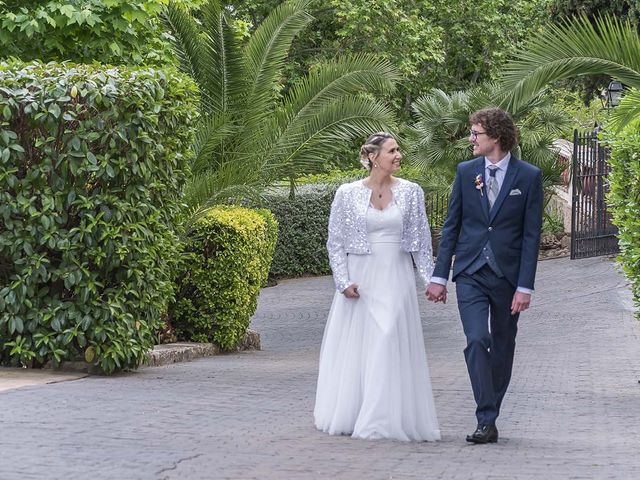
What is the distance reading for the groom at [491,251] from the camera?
25.0ft

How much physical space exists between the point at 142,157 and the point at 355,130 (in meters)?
6.12

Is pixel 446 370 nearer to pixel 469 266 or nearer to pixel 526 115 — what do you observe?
pixel 469 266

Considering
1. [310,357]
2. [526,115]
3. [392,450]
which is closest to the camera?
[392,450]

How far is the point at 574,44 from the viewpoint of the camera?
11758 mm

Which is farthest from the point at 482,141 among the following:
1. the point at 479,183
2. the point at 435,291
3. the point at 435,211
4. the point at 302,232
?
the point at 435,211

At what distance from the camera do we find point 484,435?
300 inches

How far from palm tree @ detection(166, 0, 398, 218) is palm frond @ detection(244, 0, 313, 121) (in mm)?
13

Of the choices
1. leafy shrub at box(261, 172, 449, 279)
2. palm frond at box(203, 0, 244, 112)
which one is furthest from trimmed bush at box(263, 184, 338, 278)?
palm frond at box(203, 0, 244, 112)

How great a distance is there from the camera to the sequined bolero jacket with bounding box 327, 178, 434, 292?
8.20 metres

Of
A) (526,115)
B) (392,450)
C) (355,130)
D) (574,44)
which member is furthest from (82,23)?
(526,115)

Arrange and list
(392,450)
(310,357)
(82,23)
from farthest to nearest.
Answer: (82,23) → (310,357) → (392,450)

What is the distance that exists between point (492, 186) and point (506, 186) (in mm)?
105

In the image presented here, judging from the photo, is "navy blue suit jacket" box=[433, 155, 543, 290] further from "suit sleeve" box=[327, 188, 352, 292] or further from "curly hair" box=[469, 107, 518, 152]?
"suit sleeve" box=[327, 188, 352, 292]

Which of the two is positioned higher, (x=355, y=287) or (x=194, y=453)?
(x=355, y=287)
